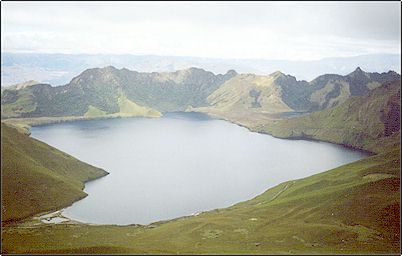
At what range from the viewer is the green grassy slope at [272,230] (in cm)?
10938

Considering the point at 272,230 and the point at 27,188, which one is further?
the point at 27,188

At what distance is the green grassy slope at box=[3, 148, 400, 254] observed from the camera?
109 m

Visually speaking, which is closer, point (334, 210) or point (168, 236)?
point (168, 236)

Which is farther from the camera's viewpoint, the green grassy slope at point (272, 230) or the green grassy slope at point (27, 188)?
the green grassy slope at point (27, 188)

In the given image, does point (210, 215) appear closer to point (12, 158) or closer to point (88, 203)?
point (88, 203)

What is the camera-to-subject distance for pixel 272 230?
427 ft

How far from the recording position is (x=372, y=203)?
471ft

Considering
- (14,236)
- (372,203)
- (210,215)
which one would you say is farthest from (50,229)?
(372,203)

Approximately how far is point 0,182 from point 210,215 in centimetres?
8547

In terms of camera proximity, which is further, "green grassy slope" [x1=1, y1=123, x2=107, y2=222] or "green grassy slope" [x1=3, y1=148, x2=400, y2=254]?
"green grassy slope" [x1=1, y1=123, x2=107, y2=222]

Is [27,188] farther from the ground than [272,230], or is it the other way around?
[27,188]

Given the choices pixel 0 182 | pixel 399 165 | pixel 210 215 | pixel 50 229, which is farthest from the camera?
pixel 399 165

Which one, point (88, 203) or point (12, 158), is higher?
point (12, 158)

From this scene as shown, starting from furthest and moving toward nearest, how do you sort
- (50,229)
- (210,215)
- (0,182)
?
1. (0,182)
2. (210,215)
3. (50,229)
